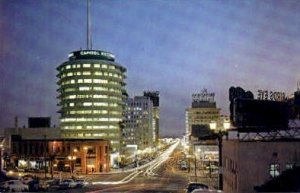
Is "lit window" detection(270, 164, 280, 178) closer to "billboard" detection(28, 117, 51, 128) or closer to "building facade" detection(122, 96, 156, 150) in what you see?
"billboard" detection(28, 117, 51, 128)

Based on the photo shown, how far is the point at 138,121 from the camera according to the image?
371 feet

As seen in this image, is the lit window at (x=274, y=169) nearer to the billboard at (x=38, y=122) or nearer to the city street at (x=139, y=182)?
the city street at (x=139, y=182)

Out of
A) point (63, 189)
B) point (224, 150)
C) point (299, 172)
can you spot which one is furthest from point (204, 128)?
point (299, 172)

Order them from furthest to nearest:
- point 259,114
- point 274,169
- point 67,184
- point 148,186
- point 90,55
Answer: point 90,55 < point 148,186 < point 67,184 < point 259,114 < point 274,169

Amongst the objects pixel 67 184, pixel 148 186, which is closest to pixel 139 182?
pixel 148 186

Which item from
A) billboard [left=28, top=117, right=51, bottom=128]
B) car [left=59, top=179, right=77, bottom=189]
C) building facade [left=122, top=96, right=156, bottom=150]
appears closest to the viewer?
car [left=59, top=179, right=77, bottom=189]

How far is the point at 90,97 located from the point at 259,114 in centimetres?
5186

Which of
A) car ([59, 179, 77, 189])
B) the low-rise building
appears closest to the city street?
car ([59, 179, 77, 189])

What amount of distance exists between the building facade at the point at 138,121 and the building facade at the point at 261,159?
310 feet

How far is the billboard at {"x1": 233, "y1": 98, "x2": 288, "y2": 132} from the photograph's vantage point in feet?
56.0

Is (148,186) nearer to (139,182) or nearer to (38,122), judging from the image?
(139,182)

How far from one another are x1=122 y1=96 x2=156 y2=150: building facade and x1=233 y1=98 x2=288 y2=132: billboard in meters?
91.8

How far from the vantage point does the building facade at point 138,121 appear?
111 m

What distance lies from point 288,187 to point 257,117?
7.80 metres
